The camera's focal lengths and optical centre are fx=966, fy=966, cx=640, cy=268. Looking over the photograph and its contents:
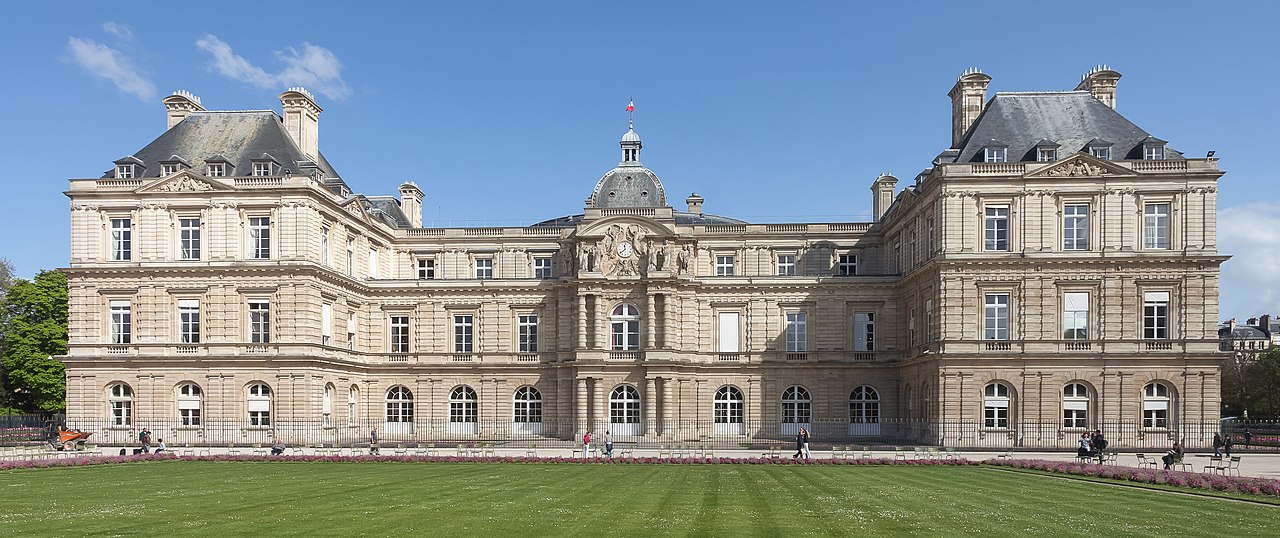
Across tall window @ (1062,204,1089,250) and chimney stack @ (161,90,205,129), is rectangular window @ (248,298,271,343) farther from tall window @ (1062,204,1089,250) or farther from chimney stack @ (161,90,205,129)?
tall window @ (1062,204,1089,250)

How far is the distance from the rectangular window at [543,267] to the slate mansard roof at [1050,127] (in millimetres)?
25707

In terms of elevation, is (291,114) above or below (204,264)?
above

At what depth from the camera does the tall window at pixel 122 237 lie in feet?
164

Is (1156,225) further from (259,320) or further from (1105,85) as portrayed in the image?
(259,320)

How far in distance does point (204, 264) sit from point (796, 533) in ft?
132

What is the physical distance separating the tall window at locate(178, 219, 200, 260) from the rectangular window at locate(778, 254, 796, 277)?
3317 centimetres

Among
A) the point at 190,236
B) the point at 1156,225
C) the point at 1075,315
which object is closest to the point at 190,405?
the point at 190,236

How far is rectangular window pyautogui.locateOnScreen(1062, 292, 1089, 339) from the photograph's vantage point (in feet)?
150

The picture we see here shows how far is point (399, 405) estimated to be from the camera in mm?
57656

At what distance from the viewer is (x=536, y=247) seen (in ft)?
201

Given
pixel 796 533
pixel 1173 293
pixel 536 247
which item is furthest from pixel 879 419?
pixel 796 533

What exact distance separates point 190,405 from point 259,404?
12.2 ft

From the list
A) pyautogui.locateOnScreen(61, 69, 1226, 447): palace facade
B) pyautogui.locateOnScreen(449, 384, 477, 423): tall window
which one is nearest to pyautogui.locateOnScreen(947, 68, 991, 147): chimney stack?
pyautogui.locateOnScreen(61, 69, 1226, 447): palace facade

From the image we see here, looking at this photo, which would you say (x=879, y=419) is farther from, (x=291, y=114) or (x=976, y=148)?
(x=291, y=114)
